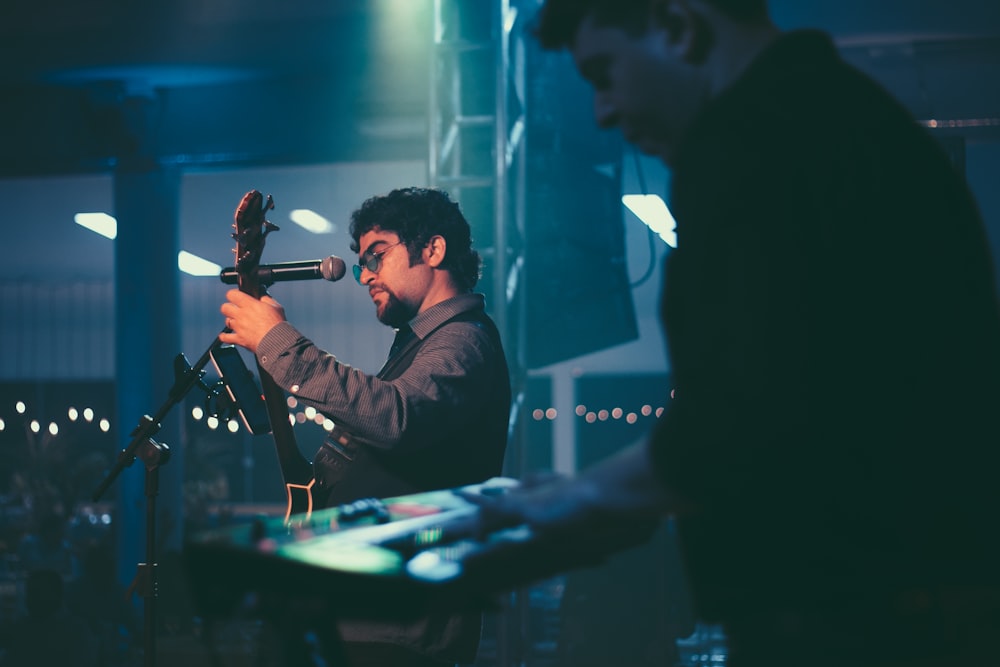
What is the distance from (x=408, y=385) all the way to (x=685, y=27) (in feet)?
3.53

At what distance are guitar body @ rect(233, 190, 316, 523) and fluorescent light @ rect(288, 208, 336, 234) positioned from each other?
6933 mm

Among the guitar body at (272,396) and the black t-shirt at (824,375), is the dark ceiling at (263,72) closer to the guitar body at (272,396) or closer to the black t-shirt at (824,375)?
the guitar body at (272,396)

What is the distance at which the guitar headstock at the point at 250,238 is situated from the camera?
2.09 m

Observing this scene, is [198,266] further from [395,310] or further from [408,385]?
[408,385]

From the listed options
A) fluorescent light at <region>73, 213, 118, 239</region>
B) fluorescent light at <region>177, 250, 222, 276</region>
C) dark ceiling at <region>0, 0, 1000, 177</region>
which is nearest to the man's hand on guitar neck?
dark ceiling at <region>0, 0, 1000, 177</region>

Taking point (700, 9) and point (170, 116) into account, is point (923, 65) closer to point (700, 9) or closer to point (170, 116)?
point (170, 116)

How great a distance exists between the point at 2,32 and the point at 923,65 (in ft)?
20.2

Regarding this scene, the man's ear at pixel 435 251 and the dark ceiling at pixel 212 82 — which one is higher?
the dark ceiling at pixel 212 82

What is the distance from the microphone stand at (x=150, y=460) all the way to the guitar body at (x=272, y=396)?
0.80 ft

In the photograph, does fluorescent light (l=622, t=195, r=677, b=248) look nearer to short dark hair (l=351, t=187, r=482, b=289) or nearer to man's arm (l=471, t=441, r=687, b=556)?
short dark hair (l=351, t=187, r=482, b=289)

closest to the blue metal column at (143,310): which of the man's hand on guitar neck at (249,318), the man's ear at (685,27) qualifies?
the man's hand on guitar neck at (249,318)

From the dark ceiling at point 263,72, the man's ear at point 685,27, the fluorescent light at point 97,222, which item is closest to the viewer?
the man's ear at point 685,27

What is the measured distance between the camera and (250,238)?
2.16 m

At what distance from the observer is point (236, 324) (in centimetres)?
194
